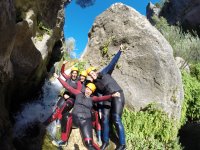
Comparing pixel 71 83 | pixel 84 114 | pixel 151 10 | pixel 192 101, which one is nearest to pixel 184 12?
Result: pixel 151 10

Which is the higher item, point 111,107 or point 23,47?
point 23,47

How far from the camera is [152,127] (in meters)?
13.9

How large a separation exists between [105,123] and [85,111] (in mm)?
1074

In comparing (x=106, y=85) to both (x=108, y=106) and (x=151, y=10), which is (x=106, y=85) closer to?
(x=108, y=106)

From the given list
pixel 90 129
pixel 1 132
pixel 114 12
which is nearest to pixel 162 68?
pixel 114 12

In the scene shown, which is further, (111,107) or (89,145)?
(111,107)

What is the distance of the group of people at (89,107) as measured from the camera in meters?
10.4

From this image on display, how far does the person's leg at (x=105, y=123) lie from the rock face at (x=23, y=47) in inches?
100.0

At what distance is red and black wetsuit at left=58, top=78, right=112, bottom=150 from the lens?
1007cm

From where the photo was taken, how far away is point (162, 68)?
14.3 metres

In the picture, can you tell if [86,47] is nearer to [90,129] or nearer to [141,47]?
[141,47]

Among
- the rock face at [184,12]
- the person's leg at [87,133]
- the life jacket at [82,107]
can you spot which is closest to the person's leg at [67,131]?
the life jacket at [82,107]

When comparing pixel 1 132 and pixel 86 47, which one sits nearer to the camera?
pixel 1 132

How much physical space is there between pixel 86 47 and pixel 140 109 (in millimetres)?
4056
